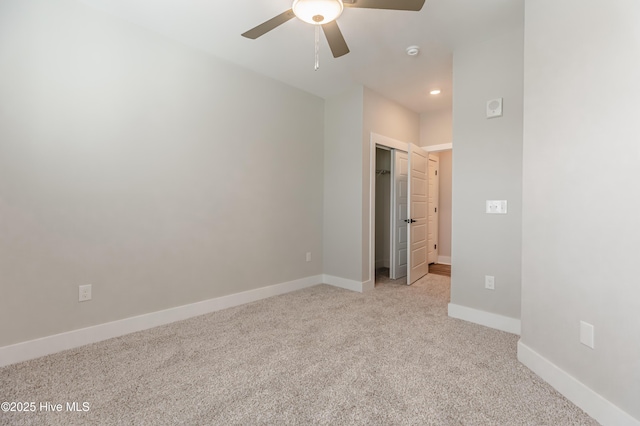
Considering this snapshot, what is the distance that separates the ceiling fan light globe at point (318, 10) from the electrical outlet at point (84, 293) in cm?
256

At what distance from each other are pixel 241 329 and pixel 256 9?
8.77 feet

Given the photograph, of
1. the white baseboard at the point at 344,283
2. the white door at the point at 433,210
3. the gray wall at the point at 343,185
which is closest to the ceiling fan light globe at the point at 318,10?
the gray wall at the point at 343,185

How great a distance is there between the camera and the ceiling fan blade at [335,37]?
2.02 meters

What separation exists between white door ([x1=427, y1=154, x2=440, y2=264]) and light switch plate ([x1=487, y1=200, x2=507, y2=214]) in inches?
119

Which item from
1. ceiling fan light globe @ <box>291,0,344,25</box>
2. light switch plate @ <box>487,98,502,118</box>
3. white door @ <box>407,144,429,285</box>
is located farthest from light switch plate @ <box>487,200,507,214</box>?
ceiling fan light globe @ <box>291,0,344,25</box>

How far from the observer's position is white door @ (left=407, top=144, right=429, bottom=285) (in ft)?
13.5

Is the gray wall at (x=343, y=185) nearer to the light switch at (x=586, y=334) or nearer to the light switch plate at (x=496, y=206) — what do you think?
the light switch plate at (x=496, y=206)

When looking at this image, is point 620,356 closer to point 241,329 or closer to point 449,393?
point 449,393

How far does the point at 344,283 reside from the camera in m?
3.97

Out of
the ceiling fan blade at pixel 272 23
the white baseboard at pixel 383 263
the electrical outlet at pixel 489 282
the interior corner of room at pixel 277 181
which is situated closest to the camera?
the interior corner of room at pixel 277 181

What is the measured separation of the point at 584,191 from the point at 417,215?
2872mm

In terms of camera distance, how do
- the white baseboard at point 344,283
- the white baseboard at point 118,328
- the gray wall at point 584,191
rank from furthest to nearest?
the white baseboard at point 344,283 → the white baseboard at point 118,328 → the gray wall at point 584,191

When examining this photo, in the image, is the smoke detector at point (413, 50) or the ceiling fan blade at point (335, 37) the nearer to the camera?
the ceiling fan blade at point (335, 37)

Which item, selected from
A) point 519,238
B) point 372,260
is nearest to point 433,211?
point 372,260
